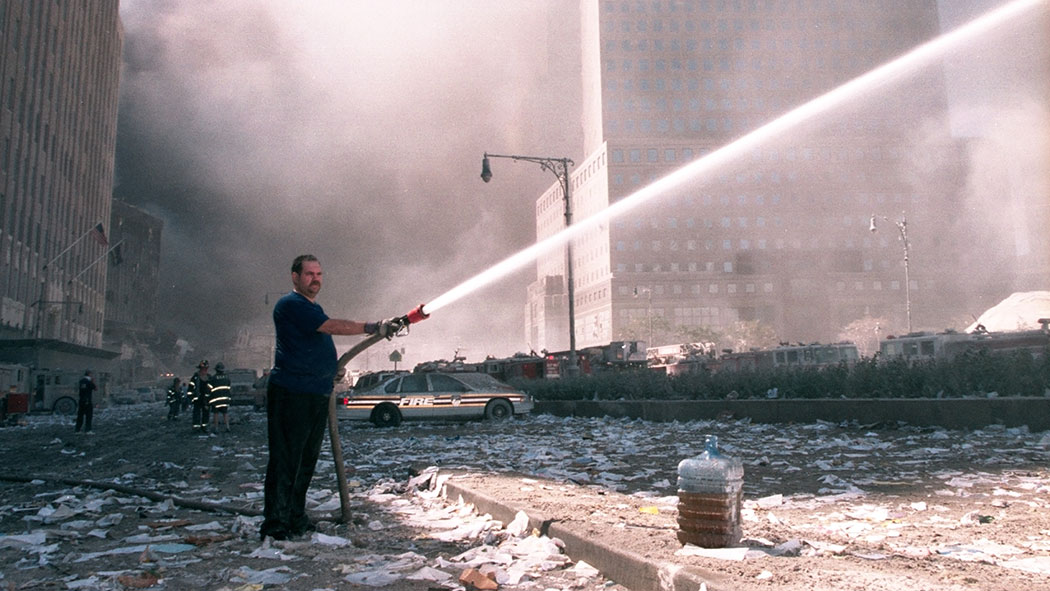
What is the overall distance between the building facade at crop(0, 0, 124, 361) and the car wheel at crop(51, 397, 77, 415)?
36.8ft

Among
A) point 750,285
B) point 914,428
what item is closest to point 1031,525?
point 914,428

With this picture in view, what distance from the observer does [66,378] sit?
37.2 meters

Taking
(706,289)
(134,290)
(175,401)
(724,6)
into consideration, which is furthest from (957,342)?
(134,290)

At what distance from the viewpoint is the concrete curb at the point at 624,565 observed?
10.9 feet

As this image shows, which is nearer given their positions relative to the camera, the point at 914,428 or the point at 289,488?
the point at 289,488

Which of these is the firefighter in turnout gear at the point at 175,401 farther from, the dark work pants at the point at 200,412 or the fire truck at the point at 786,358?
the fire truck at the point at 786,358

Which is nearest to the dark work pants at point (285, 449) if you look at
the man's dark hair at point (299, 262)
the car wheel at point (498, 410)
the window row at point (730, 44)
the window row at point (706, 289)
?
the man's dark hair at point (299, 262)

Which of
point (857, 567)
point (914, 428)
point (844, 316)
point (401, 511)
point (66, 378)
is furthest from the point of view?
point (844, 316)

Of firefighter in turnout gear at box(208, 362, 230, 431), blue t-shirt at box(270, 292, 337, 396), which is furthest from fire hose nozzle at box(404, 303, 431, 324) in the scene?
firefighter in turnout gear at box(208, 362, 230, 431)

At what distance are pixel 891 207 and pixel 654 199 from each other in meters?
39.2

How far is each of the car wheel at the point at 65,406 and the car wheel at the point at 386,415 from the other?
24.5 m

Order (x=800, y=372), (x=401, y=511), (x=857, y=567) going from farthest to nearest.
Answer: (x=800, y=372) → (x=401, y=511) → (x=857, y=567)

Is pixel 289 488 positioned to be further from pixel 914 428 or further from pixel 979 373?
pixel 979 373

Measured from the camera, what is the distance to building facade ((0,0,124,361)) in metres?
46.8
